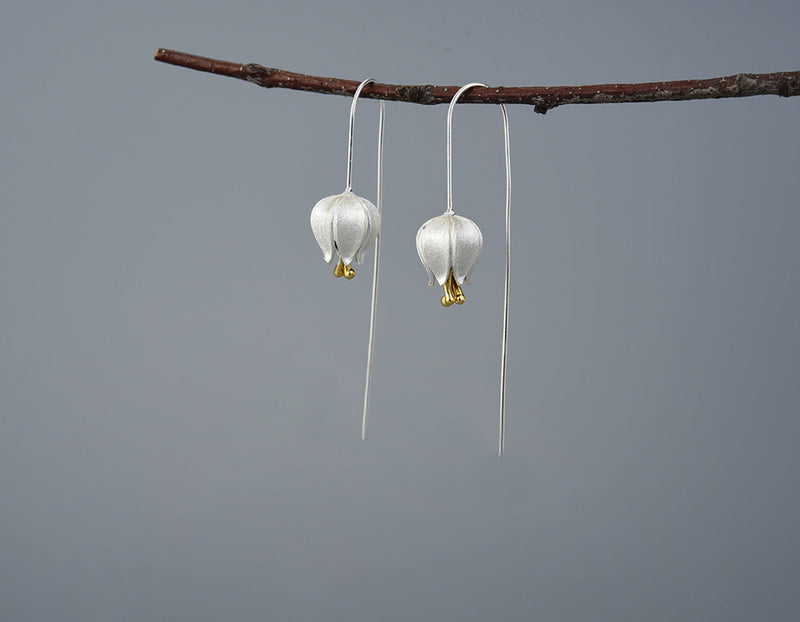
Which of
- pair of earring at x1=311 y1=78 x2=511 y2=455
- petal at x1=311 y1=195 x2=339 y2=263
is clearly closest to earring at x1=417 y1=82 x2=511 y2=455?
pair of earring at x1=311 y1=78 x2=511 y2=455

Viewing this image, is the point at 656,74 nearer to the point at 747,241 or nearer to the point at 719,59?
the point at 719,59

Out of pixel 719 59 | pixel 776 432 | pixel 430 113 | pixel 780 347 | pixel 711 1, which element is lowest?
pixel 776 432

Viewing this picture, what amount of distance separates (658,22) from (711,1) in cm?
14

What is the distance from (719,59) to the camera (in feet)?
6.83

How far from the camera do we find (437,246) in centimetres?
93

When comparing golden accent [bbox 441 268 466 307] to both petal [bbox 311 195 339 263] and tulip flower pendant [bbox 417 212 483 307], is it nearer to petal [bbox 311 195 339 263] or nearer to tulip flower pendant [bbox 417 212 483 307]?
tulip flower pendant [bbox 417 212 483 307]

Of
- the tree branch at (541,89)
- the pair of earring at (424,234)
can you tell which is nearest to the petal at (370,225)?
the pair of earring at (424,234)

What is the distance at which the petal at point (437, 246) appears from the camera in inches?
36.3

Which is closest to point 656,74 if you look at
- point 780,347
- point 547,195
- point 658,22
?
point 658,22

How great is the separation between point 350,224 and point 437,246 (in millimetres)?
100

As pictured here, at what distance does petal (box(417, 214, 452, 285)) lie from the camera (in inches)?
36.3

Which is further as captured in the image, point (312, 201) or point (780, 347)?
point (312, 201)

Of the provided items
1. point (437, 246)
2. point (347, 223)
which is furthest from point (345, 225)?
point (437, 246)

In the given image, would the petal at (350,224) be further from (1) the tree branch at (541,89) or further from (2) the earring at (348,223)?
(1) the tree branch at (541,89)
